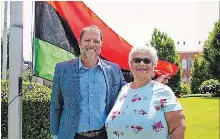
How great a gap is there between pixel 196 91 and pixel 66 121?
148 ft

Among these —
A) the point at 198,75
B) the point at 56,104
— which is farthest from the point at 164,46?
the point at 56,104

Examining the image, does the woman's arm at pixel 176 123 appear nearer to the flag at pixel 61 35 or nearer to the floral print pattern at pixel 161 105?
the floral print pattern at pixel 161 105

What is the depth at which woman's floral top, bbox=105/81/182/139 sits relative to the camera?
321 centimetres

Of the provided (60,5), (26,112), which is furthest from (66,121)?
(26,112)

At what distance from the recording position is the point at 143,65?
339 cm

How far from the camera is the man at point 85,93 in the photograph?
349cm

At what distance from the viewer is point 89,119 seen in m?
3.47

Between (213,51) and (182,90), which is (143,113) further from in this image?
→ (182,90)

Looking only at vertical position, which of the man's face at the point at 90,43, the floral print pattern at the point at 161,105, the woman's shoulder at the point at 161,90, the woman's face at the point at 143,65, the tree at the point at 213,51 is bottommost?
the floral print pattern at the point at 161,105

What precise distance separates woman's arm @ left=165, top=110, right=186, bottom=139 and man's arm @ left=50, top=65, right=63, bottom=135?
→ 39.5 inches

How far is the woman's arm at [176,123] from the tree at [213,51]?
33.3 metres

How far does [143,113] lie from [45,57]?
1.79m

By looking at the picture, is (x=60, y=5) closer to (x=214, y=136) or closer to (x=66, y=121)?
(x=66, y=121)

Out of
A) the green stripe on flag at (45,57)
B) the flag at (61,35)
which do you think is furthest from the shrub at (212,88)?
the green stripe on flag at (45,57)
